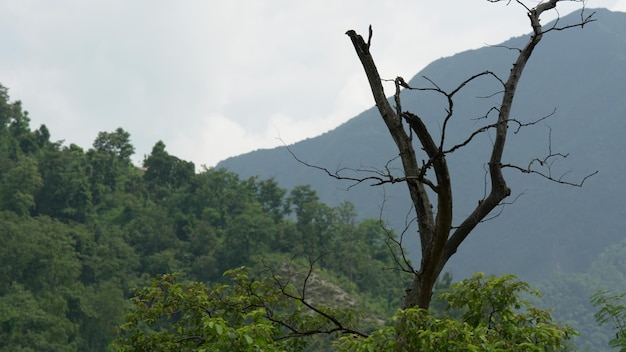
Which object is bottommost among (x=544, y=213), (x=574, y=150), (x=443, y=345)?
(x=443, y=345)

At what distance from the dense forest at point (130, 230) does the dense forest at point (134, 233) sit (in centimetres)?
8

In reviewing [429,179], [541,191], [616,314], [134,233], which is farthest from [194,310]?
[541,191]

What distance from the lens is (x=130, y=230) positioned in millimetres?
57156

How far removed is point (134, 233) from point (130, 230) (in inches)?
22.3

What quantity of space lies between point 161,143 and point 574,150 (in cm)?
13485

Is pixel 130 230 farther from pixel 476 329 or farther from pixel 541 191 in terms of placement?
pixel 541 191

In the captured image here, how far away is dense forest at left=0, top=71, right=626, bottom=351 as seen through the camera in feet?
151

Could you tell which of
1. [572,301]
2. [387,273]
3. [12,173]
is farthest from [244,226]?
[572,301]

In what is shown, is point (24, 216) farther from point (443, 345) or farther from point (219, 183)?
point (443, 345)

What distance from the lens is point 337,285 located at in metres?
53.1

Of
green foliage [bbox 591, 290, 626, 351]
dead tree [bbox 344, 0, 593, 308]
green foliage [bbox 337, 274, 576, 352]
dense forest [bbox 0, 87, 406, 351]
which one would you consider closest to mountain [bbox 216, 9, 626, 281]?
dense forest [bbox 0, 87, 406, 351]

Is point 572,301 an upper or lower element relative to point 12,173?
upper

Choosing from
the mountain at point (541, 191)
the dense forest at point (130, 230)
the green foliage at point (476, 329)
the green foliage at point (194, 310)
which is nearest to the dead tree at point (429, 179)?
the green foliage at point (476, 329)

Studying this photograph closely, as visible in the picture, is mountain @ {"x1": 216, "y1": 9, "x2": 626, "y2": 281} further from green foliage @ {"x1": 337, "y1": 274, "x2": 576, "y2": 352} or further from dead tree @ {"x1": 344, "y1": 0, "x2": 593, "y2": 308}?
dead tree @ {"x1": 344, "y1": 0, "x2": 593, "y2": 308}
